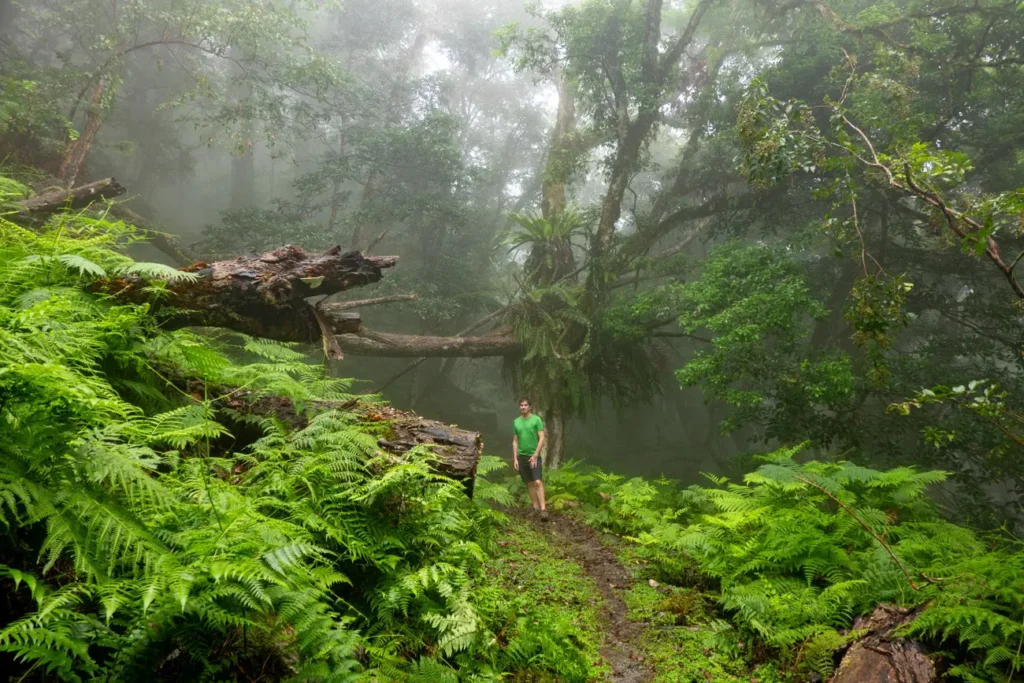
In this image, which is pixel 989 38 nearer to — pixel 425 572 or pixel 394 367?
pixel 425 572

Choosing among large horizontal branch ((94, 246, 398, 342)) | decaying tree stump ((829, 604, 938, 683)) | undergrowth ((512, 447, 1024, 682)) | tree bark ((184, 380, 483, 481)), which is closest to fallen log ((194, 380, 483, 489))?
tree bark ((184, 380, 483, 481))

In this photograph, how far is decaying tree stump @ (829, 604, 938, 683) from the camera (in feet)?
9.47

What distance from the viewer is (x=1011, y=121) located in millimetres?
10633

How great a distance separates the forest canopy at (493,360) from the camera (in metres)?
2.09

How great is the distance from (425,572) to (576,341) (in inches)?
364

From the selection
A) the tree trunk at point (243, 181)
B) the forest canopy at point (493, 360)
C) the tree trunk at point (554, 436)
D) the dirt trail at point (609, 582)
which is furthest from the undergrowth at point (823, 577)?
the tree trunk at point (243, 181)

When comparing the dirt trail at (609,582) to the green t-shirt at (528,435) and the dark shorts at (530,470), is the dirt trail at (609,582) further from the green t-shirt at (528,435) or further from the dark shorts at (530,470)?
the green t-shirt at (528,435)

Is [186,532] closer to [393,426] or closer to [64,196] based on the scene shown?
[393,426]

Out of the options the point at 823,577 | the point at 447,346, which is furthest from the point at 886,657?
the point at 447,346

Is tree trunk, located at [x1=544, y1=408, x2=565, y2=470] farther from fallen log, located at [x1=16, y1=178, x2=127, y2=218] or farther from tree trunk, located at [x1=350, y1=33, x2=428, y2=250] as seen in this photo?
fallen log, located at [x1=16, y1=178, x2=127, y2=218]

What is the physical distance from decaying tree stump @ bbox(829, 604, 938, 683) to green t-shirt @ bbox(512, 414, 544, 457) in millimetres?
4596

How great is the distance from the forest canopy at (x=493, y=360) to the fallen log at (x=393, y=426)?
3cm

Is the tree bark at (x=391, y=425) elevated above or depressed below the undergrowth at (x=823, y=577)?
above

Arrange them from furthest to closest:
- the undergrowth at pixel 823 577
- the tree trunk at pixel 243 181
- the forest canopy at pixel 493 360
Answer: the tree trunk at pixel 243 181
the undergrowth at pixel 823 577
the forest canopy at pixel 493 360
